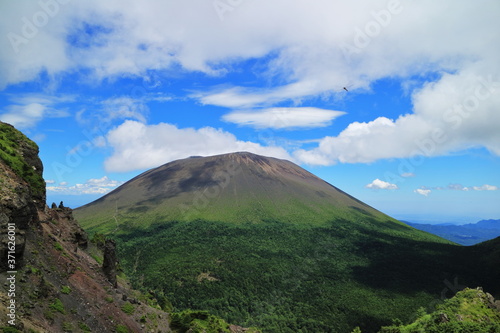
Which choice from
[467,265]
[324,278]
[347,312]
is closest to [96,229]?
[324,278]

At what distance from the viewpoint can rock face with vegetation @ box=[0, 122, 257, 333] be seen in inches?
907

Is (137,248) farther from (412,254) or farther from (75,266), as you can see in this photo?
(412,254)

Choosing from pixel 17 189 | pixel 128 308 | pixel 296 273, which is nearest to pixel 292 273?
pixel 296 273

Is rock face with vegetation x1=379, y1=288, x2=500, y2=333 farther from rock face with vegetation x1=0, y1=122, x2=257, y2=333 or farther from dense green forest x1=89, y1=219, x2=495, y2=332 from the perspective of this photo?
dense green forest x1=89, y1=219, x2=495, y2=332

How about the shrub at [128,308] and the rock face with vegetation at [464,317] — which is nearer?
the rock face with vegetation at [464,317]

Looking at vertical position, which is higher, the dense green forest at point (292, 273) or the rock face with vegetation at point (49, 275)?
the rock face with vegetation at point (49, 275)

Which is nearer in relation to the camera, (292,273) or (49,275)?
(49,275)

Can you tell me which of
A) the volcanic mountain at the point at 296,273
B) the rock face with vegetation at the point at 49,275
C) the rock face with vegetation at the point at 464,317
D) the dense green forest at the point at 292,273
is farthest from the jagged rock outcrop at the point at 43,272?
the dense green forest at the point at 292,273

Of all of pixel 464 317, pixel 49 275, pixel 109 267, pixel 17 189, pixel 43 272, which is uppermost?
pixel 17 189

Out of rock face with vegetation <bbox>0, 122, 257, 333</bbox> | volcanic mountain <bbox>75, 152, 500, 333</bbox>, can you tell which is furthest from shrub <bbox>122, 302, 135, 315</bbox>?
volcanic mountain <bbox>75, 152, 500, 333</bbox>

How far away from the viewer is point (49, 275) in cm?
2831

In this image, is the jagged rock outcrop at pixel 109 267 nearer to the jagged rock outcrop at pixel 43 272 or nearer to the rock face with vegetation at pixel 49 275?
the rock face with vegetation at pixel 49 275

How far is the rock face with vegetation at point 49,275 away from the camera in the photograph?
23047mm

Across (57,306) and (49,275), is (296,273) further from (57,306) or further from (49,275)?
(57,306)
